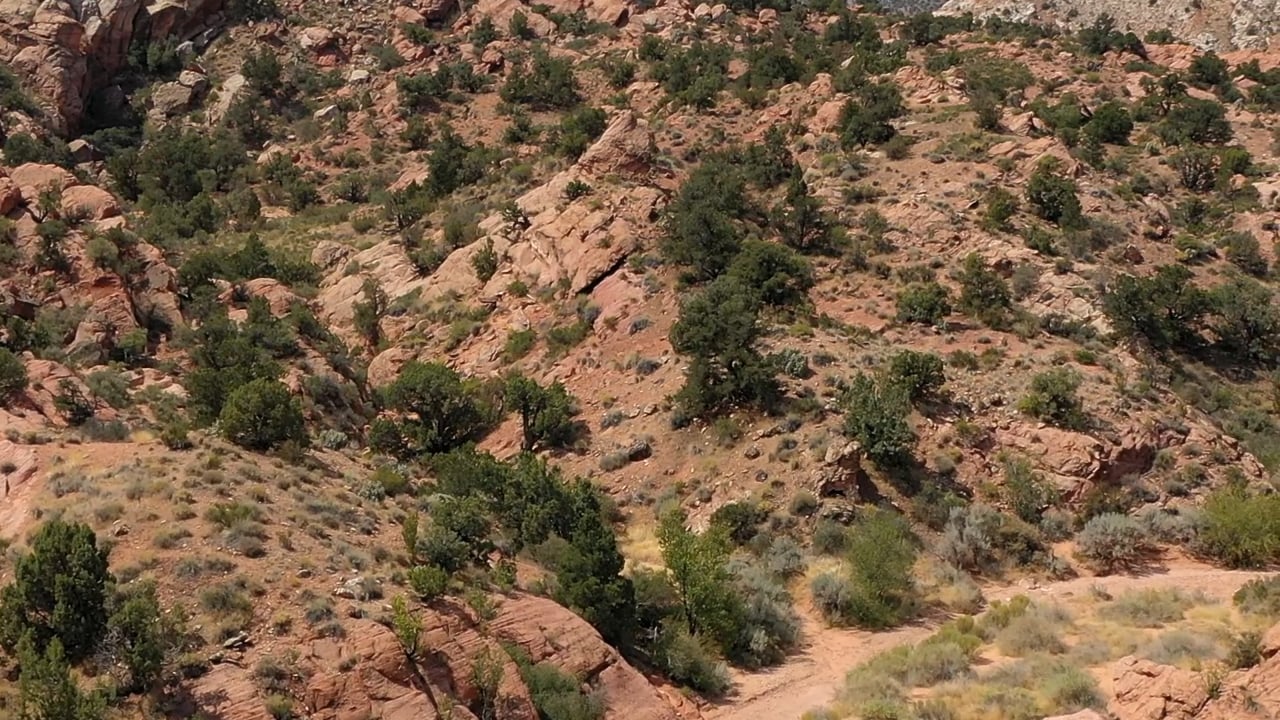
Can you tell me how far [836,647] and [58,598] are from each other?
15.6 m

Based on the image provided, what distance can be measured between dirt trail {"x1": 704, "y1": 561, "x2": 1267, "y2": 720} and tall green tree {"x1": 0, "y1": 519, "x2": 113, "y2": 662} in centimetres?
1105

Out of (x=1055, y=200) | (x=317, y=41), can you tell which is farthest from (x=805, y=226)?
(x=317, y=41)

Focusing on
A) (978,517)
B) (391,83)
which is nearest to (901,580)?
(978,517)

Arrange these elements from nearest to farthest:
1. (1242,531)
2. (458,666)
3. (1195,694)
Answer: (1195,694), (458,666), (1242,531)

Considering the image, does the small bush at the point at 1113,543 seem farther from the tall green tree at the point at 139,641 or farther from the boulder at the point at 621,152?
the boulder at the point at 621,152

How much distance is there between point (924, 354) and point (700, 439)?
805cm

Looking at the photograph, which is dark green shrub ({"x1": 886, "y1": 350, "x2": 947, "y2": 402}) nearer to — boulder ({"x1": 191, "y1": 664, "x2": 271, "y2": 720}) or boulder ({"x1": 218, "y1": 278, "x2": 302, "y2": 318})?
boulder ({"x1": 191, "y1": 664, "x2": 271, "y2": 720})

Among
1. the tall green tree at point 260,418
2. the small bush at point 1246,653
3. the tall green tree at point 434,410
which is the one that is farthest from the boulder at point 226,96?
the small bush at point 1246,653

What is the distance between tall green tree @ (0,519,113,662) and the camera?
14531 millimetres

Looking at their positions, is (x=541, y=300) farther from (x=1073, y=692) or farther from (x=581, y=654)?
(x=1073, y=692)

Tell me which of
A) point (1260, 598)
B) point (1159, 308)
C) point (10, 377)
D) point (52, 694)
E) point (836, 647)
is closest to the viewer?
point (52, 694)

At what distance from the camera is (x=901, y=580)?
24.1 m

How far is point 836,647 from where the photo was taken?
74.0ft

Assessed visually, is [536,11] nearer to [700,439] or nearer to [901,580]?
[700,439]
